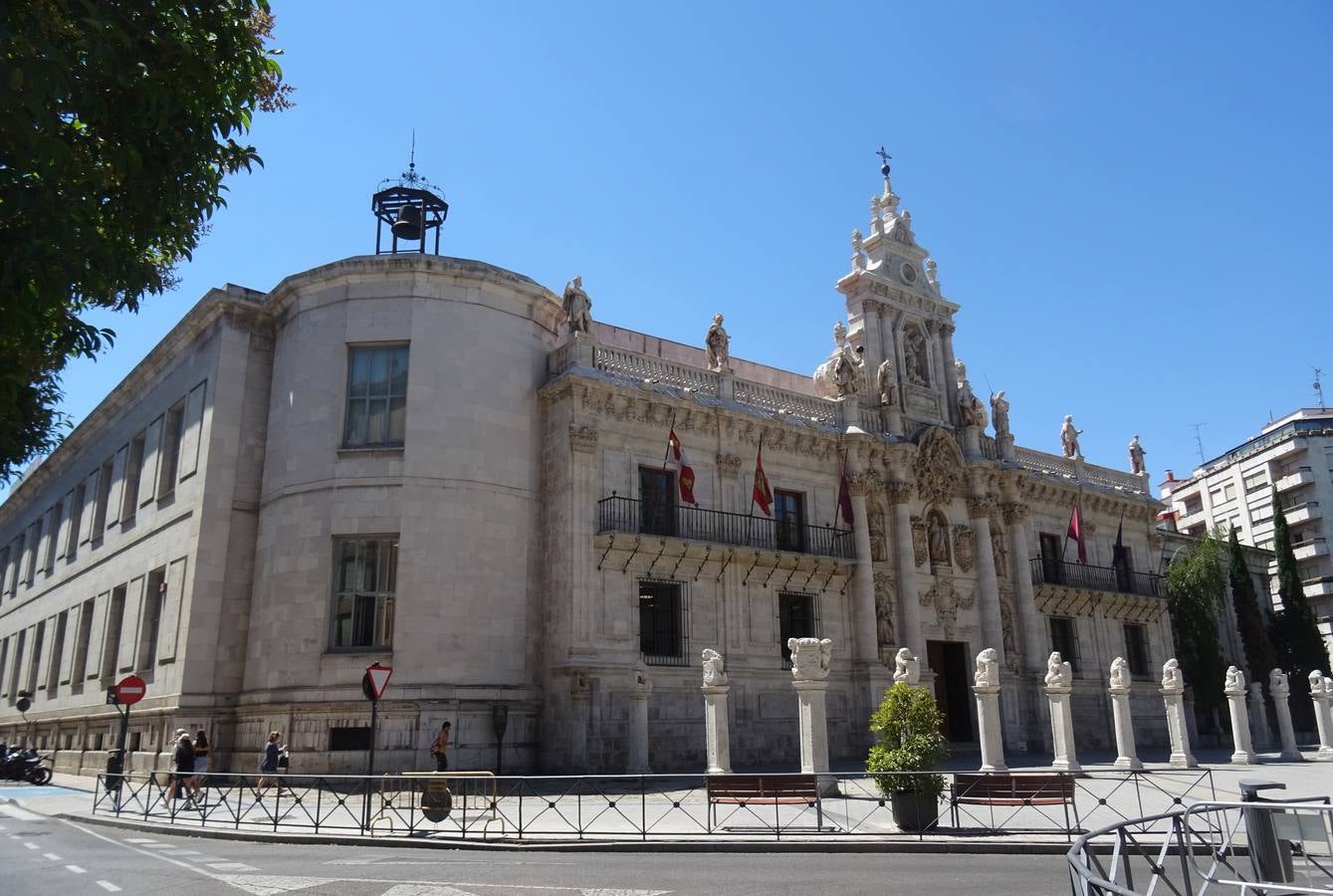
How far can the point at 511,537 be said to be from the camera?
23.8 metres

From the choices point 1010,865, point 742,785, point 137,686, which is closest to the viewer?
point 1010,865

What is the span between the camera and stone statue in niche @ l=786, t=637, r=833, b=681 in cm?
1755

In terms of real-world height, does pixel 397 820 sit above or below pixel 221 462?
below

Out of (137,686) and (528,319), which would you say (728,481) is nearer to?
(528,319)

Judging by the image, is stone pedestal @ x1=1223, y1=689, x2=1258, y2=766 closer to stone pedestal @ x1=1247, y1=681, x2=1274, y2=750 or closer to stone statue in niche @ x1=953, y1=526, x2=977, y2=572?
stone statue in niche @ x1=953, y1=526, x2=977, y2=572

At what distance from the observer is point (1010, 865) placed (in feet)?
37.8

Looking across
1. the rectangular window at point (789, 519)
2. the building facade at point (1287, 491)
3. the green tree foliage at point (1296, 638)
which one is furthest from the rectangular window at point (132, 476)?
the building facade at point (1287, 491)

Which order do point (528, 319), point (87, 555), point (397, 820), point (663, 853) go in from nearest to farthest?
1. point (663, 853)
2. point (397, 820)
3. point (528, 319)
4. point (87, 555)

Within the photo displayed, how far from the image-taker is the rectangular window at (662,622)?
80.2ft

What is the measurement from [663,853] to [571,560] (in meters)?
11.0

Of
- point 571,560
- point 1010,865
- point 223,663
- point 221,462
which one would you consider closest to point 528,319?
point 571,560

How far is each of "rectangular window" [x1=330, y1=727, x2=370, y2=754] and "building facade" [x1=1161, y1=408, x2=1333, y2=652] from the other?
56365mm

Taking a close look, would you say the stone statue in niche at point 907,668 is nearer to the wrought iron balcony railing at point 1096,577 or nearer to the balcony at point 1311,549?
the wrought iron balcony railing at point 1096,577

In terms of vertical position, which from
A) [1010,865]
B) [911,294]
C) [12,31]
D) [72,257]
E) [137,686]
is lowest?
[1010,865]
